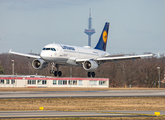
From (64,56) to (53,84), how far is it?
60.7m

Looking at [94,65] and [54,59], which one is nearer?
[54,59]

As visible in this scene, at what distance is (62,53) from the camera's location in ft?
189

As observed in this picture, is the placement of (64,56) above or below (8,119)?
above

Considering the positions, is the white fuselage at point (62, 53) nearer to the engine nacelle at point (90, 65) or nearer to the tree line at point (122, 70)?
the engine nacelle at point (90, 65)

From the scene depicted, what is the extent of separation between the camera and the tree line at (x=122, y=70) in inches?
2876

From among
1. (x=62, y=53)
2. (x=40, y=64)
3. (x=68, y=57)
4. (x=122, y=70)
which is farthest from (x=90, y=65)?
(x=122, y=70)

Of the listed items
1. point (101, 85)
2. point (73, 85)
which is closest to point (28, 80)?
point (73, 85)

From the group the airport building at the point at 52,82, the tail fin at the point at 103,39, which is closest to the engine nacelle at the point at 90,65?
the tail fin at the point at 103,39

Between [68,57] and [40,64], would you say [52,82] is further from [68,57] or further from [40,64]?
[68,57]

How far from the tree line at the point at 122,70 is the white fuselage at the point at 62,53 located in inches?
313

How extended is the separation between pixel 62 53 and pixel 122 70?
2598cm

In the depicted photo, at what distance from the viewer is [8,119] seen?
26016 mm

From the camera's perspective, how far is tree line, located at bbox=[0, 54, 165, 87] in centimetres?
7306

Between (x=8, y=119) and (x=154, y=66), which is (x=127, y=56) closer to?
(x=8, y=119)
